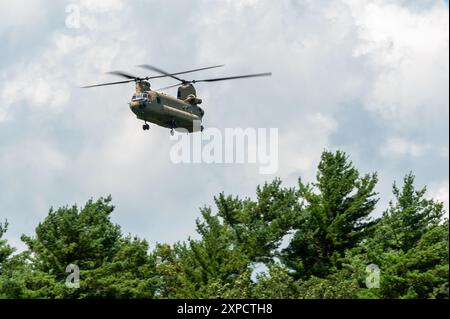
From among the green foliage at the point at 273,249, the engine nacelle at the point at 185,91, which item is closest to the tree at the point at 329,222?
the green foliage at the point at 273,249

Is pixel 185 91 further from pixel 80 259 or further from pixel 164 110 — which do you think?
pixel 80 259

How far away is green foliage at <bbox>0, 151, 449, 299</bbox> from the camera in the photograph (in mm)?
70750

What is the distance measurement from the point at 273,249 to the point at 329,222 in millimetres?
5540

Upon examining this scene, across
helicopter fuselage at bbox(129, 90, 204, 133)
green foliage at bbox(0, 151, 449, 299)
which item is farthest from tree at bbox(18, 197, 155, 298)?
helicopter fuselage at bbox(129, 90, 204, 133)

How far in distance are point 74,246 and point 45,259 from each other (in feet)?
8.05

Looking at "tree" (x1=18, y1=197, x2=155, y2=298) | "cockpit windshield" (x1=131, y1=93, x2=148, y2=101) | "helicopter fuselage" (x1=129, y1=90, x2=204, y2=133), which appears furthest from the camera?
"tree" (x1=18, y1=197, x2=155, y2=298)

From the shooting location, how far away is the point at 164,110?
6688 centimetres

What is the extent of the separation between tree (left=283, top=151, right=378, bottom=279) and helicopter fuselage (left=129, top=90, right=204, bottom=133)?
17399 millimetres

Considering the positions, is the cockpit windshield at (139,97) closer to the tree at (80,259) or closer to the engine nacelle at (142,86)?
the engine nacelle at (142,86)

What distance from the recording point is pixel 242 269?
80250 millimetres

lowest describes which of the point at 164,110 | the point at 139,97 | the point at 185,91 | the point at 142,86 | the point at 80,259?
the point at 80,259

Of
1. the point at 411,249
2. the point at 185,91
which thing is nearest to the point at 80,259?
the point at 185,91

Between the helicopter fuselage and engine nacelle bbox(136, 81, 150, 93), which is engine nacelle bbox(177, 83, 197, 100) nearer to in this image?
the helicopter fuselage
